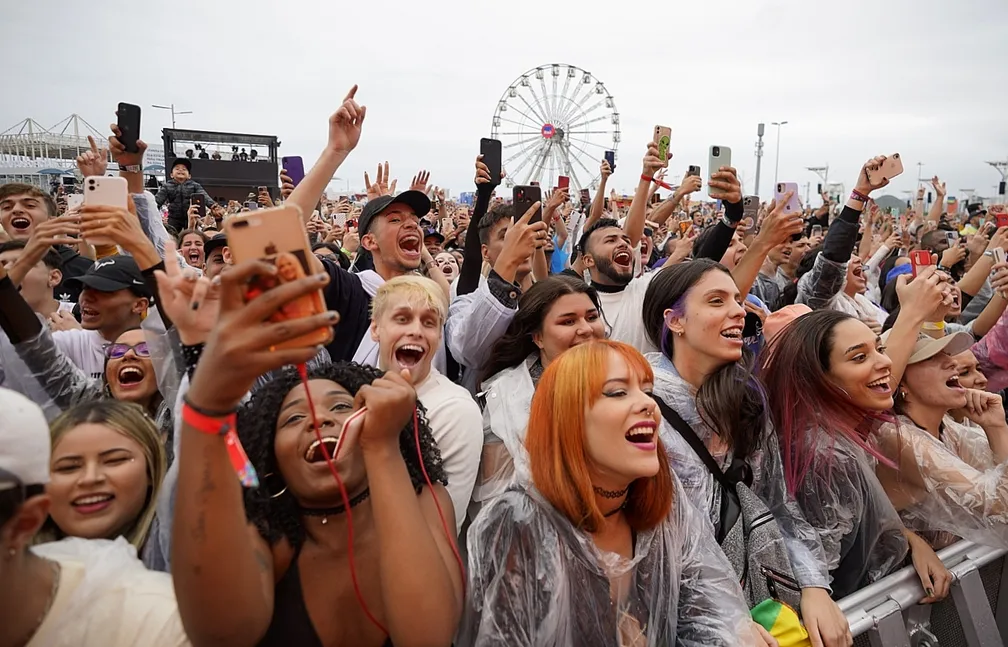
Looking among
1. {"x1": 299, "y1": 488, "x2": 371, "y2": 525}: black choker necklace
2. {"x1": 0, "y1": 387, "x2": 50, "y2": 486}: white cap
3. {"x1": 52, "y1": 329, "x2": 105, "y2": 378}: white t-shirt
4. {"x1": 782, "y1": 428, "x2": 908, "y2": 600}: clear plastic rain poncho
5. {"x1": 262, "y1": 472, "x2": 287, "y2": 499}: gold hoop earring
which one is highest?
{"x1": 0, "y1": 387, "x2": 50, "y2": 486}: white cap

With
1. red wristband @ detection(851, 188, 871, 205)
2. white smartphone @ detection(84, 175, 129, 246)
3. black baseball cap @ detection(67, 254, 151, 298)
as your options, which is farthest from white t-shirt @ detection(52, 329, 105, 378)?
red wristband @ detection(851, 188, 871, 205)

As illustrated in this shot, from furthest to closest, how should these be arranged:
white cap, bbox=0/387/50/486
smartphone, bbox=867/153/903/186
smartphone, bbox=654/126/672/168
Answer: smartphone, bbox=654/126/672/168
smartphone, bbox=867/153/903/186
white cap, bbox=0/387/50/486

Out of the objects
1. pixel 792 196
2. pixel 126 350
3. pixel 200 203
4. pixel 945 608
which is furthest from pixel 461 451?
pixel 200 203

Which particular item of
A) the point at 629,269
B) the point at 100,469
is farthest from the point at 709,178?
the point at 100,469

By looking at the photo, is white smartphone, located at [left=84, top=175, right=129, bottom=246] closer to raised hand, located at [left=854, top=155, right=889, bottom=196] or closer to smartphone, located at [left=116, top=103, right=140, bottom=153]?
smartphone, located at [left=116, top=103, right=140, bottom=153]

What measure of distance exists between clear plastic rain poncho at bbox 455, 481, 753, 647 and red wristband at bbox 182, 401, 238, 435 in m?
0.83

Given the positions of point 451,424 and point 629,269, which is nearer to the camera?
point 451,424

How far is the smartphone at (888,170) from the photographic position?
11.5ft

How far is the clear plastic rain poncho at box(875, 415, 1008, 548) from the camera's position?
2.19 meters

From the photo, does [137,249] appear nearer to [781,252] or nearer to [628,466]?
[628,466]

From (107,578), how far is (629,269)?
307cm

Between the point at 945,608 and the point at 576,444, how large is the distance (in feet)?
5.35

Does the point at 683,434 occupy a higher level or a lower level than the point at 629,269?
lower

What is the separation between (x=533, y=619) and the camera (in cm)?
157
